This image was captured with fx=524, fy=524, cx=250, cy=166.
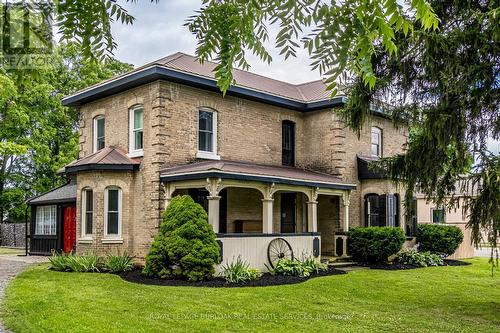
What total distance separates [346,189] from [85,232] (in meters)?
9.13

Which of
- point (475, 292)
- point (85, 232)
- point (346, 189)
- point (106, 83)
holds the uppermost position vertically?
point (106, 83)

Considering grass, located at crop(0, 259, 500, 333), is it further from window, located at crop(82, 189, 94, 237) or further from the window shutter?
the window shutter

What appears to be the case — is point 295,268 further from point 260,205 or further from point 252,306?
point 252,306

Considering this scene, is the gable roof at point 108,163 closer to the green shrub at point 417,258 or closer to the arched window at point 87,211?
the arched window at point 87,211

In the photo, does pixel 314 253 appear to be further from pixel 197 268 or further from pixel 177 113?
pixel 177 113

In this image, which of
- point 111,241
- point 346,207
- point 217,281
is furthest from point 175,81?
point 346,207

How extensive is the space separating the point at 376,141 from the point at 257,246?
9.43m

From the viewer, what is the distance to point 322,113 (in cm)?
2041

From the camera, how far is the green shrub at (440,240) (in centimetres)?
2109

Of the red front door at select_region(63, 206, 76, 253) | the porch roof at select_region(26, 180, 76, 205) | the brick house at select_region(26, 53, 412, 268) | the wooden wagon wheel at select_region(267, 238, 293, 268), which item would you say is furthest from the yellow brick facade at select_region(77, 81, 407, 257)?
the wooden wagon wheel at select_region(267, 238, 293, 268)

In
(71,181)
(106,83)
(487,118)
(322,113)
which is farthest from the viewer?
(71,181)

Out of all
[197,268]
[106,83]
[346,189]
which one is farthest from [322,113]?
[197,268]

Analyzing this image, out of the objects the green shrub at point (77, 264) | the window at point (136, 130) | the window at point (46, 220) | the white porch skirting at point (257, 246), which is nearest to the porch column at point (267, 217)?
the white porch skirting at point (257, 246)

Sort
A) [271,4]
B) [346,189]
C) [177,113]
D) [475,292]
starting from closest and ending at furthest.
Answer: [271,4] → [475,292] → [177,113] → [346,189]
